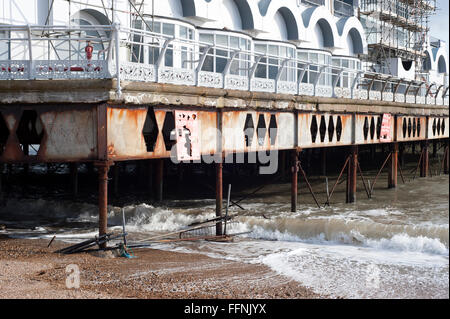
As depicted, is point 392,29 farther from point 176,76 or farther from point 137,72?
point 137,72

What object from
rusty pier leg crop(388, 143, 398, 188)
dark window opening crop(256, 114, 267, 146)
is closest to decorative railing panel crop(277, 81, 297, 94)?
dark window opening crop(256, 114, 267, 146)

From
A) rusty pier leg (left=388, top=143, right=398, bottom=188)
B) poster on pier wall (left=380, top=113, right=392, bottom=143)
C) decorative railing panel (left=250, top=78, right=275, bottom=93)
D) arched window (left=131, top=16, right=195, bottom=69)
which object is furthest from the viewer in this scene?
rusty pier leg (left=388, top=143, right=398, bottom=188)

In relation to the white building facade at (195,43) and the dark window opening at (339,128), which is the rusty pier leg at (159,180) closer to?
the white building facade at (195,43)

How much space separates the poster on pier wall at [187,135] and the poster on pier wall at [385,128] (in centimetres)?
1155

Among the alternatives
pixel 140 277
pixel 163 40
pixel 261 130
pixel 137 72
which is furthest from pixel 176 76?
pixel 163 40

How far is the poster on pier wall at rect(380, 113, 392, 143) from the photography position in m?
22.3

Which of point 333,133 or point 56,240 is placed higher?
point 333,133

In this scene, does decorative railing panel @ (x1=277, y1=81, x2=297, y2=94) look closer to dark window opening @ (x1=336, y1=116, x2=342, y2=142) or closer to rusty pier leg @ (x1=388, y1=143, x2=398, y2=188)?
dark window opening @ (x1=336, y1=116, x2=342, y2=142)

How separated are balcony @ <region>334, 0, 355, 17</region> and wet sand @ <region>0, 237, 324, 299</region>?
1235 inches

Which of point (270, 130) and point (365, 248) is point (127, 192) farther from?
point (365, 248)

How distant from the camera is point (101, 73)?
34.8 ft

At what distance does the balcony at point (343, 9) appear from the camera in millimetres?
39625
